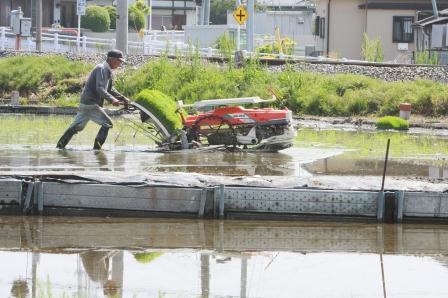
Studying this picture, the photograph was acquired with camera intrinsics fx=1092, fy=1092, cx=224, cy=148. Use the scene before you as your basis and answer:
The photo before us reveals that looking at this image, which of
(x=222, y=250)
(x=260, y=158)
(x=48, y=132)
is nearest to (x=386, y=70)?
(x=48, y=132)

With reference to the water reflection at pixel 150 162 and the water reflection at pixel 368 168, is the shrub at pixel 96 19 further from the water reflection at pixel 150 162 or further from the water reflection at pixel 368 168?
the water reflection at pixel 368 168

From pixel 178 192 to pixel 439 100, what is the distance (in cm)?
1567

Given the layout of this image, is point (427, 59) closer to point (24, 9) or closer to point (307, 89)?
point (307, 89)

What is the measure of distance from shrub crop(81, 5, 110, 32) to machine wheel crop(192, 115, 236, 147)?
47.8m

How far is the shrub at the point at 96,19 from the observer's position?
65.4 m

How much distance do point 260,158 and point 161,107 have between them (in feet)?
6.06

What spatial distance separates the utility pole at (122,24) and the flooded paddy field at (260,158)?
489 inches

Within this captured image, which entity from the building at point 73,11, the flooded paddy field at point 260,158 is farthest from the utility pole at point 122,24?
the building at point 73,11

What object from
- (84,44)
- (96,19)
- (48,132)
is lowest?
(48,132)

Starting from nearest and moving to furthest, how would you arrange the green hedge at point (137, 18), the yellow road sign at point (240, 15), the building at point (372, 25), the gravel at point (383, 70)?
the gravel at point (383, 70), the yellow road sign at point (240, 15), the building at point (372, 25), the green hedge at point (137, 18)

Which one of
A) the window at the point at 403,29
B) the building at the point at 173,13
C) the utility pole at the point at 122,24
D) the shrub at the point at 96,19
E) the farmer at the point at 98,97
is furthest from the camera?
the building at the point at 173,13

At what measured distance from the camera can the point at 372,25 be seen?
168ft

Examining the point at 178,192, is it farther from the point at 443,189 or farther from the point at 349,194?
the point at 443,189

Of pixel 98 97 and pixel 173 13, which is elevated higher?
pixel 173 13
